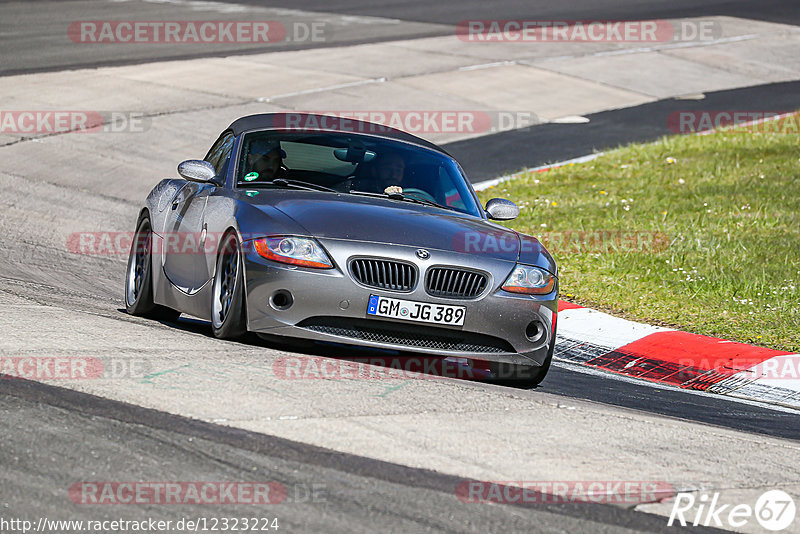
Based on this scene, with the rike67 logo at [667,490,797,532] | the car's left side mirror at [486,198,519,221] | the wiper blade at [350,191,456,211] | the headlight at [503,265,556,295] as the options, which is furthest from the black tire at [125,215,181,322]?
the rike67 logo at [667,490,797,532]

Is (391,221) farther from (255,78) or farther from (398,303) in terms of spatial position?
(255,78)

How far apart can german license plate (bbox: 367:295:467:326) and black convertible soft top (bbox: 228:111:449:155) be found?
194 cm

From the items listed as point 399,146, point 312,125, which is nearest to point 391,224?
point 399,146

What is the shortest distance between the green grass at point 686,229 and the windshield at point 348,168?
102 inches

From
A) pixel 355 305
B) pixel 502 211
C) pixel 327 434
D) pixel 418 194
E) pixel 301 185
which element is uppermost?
pixel 301 185

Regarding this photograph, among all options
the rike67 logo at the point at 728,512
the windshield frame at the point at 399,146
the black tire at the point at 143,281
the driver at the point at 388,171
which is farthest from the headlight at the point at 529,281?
the black tire at the point at 143,281

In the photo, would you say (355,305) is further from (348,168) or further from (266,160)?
(266,160)

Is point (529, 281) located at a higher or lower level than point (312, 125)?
lower

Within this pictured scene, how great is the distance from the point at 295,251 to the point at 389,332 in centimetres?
68

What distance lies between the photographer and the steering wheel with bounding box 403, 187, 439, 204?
8102mm

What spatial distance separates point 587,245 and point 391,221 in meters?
5.56

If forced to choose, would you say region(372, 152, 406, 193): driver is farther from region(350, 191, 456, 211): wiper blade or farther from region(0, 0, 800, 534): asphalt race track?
region(0, 0, 800, 534): asphalt race track

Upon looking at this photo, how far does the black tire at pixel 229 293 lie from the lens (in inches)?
274

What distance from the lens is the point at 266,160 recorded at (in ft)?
26.5
